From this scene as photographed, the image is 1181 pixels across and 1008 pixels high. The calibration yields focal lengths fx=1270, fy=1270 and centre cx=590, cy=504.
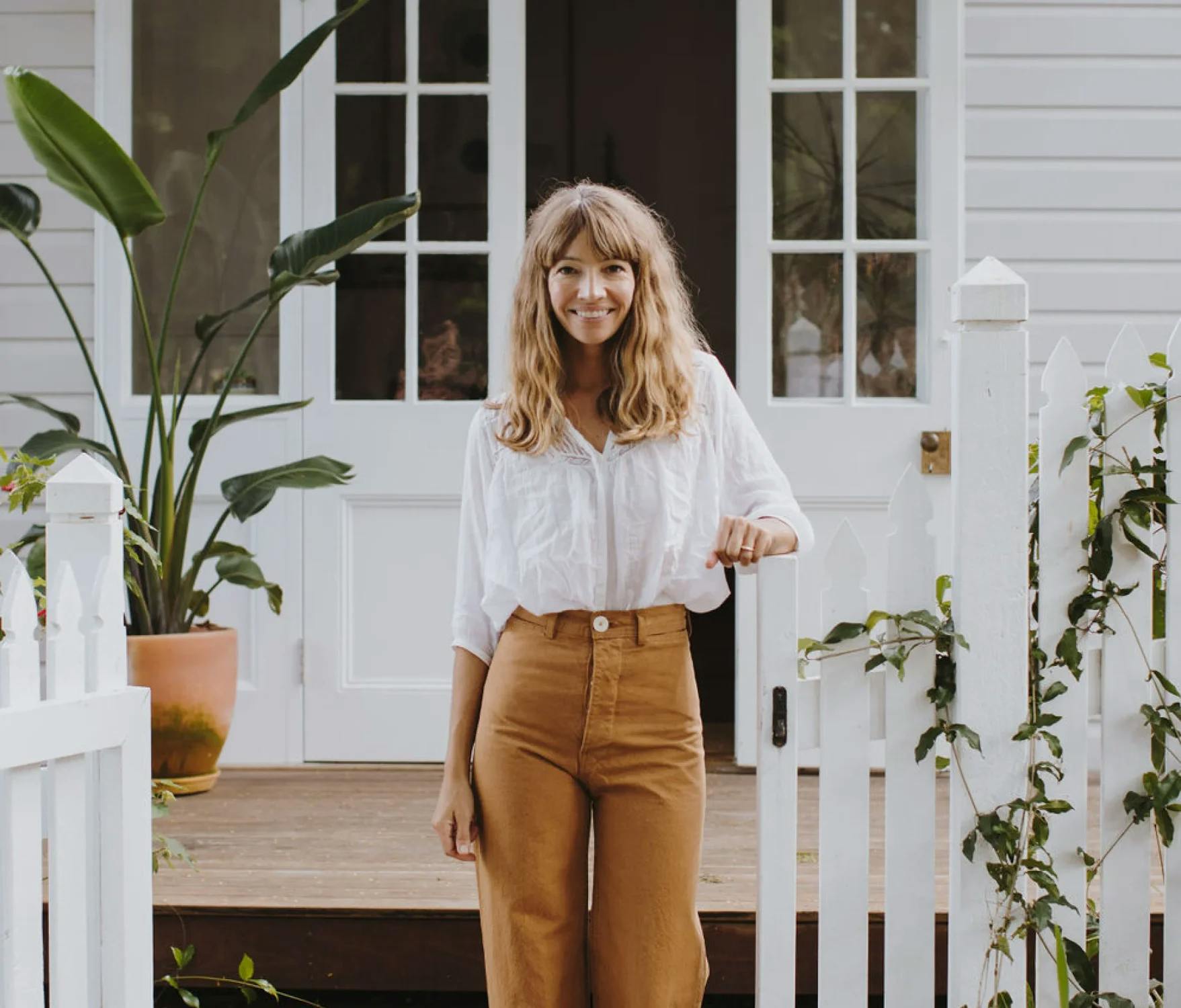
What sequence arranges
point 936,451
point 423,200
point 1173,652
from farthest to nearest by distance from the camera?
point 423,200 → point 936,451 → point 1173,652

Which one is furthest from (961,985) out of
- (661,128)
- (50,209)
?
(661,128)

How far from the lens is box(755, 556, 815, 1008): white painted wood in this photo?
1854 mm

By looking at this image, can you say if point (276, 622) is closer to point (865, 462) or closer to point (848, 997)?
point (865, 462)

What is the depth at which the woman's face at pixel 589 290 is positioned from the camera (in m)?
1.69

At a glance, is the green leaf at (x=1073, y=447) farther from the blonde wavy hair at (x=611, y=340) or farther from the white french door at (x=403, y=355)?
the white french door at (x=403, y=355)

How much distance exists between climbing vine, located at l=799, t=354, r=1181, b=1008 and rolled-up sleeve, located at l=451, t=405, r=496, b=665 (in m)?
0.47

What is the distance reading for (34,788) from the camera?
1682mm

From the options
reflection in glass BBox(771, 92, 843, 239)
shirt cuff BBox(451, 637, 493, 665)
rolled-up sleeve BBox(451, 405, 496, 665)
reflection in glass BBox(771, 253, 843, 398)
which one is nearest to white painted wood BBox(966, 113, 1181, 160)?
reflection in glass BBox(771, 92, 843, 239)

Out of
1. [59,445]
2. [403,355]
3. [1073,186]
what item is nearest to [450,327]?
[403,355]

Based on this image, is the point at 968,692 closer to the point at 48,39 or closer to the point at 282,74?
the point at 282,74

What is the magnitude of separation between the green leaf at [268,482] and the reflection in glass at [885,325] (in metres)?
1.45

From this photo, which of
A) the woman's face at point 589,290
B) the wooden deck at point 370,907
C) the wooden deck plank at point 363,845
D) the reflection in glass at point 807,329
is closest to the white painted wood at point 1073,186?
the reflection in glass at point 807,329

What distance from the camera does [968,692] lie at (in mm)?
1852

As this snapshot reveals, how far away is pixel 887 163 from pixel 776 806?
2238mm
